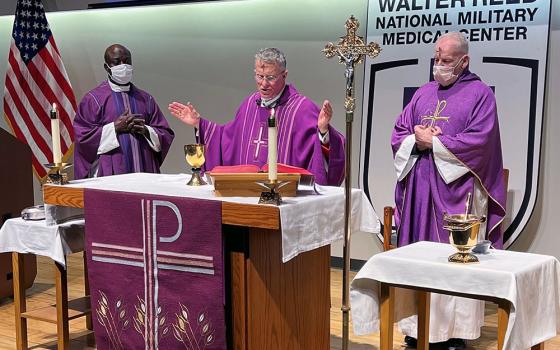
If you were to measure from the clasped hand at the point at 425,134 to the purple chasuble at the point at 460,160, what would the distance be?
0.05m

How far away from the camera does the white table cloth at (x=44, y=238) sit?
438 centimetres

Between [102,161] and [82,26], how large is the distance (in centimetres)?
311

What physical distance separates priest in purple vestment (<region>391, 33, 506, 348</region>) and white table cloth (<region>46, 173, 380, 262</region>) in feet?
2.79

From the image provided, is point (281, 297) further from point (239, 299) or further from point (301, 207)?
point (301, 207)

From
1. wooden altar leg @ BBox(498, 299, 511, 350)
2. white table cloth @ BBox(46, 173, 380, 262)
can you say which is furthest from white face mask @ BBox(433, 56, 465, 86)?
wooden altar leg @ BBox(498, 299, 511, 350)

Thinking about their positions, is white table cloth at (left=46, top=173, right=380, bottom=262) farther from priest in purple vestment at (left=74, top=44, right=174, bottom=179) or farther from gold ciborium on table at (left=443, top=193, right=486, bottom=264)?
priest in purple vestment at (left=74, top=44, right=174, bottom=179)

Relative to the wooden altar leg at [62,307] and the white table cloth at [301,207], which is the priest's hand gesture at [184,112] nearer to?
the white table cloth at [301,207]

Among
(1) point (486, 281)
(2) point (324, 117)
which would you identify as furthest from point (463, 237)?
(2) point (324, 117)

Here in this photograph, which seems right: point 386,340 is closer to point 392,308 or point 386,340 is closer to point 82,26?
point 392,308

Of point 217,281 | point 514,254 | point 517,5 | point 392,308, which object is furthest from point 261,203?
point 517,5

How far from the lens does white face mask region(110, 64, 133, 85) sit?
20.1 ft

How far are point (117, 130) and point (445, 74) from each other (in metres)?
2.63

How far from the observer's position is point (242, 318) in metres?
3.54

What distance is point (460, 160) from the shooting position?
15.3 feet
